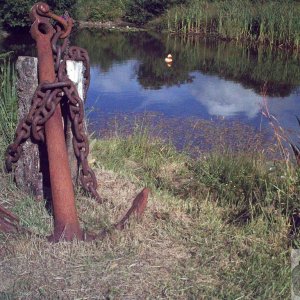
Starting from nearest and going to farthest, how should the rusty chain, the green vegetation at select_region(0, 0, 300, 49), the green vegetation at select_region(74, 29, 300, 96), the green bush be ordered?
the rusty chain
the green vegetation at select_region(74, 29, 300, 96)
the green vegetation at select_region(0, 0, 300, 49)
the green bush

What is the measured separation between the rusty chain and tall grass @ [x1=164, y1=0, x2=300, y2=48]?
15434 millimetres

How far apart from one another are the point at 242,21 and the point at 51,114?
709 inches

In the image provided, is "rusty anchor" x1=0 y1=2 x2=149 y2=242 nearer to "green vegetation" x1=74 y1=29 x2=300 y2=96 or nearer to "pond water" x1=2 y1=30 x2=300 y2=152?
"pond water" x1=2 y1=30 x2=300 y2=152

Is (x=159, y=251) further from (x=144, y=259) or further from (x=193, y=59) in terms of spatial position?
(x=193, y=59)

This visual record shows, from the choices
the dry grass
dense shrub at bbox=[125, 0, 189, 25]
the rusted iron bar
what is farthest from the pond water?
dense shrub at bbox=[125, 0, 189, 25]

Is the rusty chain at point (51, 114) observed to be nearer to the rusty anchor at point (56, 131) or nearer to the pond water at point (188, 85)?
the rusty anchor at point (56, 131)

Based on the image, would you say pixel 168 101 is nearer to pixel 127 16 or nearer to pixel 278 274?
pixel 278 274

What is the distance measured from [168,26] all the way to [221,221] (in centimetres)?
2117

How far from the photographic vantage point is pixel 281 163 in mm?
4824

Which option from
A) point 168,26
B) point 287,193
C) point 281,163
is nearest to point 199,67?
point 168,26

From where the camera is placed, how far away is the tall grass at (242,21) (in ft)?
60.4

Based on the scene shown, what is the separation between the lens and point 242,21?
795 inches

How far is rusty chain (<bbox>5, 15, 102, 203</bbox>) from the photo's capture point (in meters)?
3.07

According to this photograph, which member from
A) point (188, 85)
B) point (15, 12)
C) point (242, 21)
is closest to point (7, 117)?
point (188, 85)
